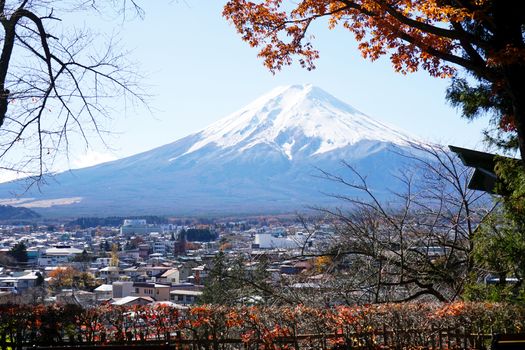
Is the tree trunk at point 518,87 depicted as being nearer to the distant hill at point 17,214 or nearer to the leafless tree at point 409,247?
the leafless tree at point 409,247

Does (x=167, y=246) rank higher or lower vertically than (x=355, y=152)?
lower

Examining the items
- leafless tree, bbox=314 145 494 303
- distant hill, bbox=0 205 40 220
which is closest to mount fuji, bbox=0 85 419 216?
distant hill, bbox=0 205 40 220

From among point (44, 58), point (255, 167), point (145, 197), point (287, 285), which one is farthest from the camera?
point (255, 167)

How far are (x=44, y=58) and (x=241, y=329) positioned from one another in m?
4.29

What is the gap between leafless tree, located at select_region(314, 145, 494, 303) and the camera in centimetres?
1109

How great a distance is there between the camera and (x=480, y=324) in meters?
7.34

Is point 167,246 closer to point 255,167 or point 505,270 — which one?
point 505,270

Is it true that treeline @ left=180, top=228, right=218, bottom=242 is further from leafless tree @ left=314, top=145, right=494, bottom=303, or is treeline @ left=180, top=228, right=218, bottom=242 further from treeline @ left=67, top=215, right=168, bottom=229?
leafless tree @ left=314, top=145, right=494, bottom=303

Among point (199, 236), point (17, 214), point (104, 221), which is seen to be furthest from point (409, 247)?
point (17, 214)

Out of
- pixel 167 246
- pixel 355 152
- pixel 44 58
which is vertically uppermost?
pixel 355 152

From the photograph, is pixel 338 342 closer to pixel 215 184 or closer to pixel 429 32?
pixel 429 32

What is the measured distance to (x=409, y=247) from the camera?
11273 millimetres

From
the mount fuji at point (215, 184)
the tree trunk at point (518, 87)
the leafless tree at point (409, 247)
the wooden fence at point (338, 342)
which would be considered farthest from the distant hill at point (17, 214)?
the tree trunk at point (518, 87)

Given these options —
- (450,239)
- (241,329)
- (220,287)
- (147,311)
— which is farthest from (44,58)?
(220,287)
